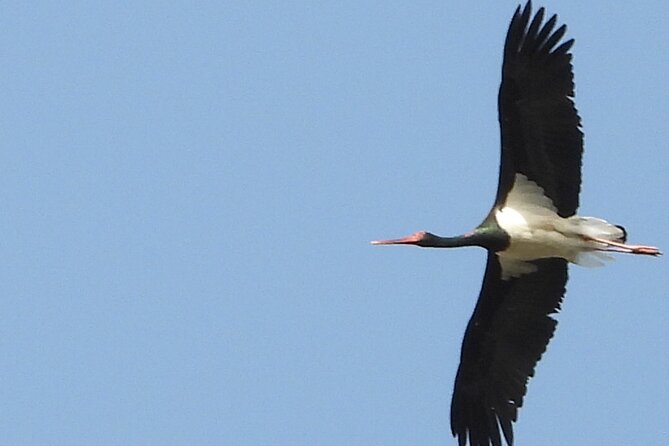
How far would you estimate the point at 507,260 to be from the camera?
54.2 ft

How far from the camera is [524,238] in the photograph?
16156mm

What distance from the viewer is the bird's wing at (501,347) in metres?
16.5

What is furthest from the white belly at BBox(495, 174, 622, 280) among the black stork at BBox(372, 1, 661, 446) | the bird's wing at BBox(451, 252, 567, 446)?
the bird's wing at BBox(451, 252, 567, 446)

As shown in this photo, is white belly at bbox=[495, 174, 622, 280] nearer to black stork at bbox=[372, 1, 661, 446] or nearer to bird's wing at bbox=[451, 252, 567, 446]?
black stork at bbox=[372, 1, 661, 446]

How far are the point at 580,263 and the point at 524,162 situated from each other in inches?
42.5

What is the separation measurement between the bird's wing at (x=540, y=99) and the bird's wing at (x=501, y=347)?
3.81ft

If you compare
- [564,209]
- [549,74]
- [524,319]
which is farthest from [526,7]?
[524,319]

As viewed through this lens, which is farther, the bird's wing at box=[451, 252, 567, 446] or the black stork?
the bird's wing at box=[451, 252, 567, 446]

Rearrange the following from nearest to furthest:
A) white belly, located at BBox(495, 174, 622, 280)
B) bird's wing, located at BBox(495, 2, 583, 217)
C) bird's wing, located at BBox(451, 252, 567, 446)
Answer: bird's wing, located at BBox(495, 2, 583, 217) → white belly, located at BBox(495, 174, 622, 280) → bird's wing, located at BBox(451, 252, 567, 446)

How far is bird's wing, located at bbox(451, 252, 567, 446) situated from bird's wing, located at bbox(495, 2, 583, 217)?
1162 mm

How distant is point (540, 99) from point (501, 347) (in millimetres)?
2611

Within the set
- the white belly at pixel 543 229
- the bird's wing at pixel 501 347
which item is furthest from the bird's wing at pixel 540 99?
the bird's wing at pixel 501 347

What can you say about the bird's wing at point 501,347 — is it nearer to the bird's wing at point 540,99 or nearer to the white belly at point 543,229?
the white belly at point 543,229

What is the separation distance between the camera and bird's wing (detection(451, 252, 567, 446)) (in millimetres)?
16547
